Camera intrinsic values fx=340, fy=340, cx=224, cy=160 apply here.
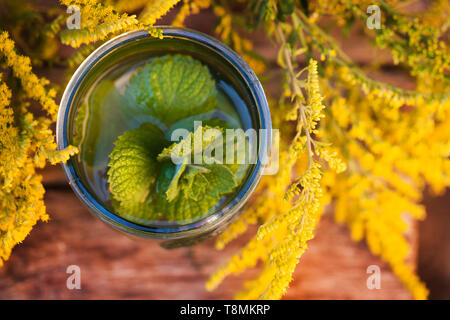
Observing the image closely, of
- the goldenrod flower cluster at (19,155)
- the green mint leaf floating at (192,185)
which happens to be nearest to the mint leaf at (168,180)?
the green mint leaf floating at (192,185)

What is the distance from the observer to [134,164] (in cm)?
38

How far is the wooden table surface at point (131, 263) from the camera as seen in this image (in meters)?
0.57

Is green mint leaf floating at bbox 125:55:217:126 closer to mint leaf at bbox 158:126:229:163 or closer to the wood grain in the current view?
mint leaf at bbox 158:126:229:163

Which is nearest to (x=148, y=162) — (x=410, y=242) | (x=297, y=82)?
(x=297, y=82)

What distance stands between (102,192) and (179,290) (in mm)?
256

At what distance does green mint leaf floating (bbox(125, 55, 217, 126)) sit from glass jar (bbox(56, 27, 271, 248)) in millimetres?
18

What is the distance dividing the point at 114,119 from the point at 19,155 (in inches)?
4.6

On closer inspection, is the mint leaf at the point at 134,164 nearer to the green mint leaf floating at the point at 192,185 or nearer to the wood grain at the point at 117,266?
the green mint leaf floating at the point at 192,185

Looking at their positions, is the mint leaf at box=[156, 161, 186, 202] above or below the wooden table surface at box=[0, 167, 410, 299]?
above

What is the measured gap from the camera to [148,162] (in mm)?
400

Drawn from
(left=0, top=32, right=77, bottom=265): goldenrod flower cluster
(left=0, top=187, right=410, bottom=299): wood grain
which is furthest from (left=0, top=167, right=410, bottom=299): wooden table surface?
(left=0, top=32, right=77, bottom=265): goldenrod flower cluster

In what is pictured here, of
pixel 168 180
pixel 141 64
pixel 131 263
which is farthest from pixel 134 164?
pixel 131 263

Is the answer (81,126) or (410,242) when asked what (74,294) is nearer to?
(81,126)

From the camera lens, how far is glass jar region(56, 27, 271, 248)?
0.38 metres
